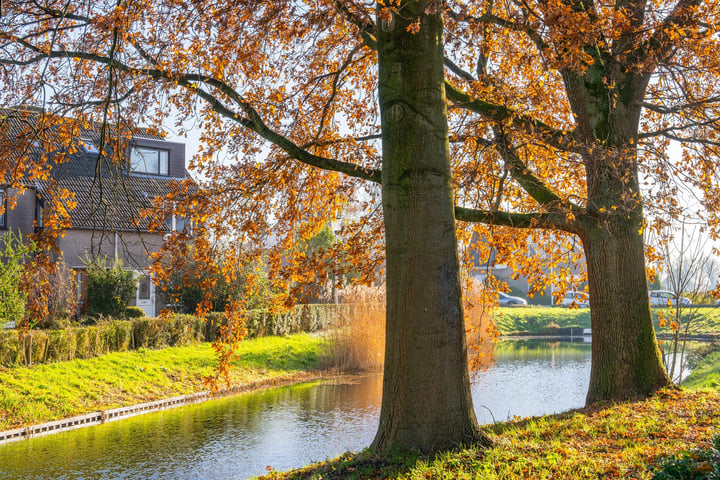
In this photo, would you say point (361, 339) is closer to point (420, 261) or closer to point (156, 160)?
point (156, 160)

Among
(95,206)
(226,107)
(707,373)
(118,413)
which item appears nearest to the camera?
(226,107)

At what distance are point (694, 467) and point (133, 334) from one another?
1723cm

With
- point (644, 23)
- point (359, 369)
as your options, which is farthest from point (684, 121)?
point (359, 369)

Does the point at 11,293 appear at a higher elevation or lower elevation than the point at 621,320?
higher

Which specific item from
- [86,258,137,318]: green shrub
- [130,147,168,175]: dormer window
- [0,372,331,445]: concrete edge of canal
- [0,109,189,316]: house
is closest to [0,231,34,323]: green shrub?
[0,109,189,316]: house

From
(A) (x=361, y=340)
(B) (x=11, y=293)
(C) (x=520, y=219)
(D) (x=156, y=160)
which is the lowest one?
(A) (x=361, y=340)

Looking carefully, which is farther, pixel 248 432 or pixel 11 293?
pixel 11 293

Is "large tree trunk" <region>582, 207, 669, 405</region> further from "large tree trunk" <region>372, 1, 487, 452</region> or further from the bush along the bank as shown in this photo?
the bush along the bank

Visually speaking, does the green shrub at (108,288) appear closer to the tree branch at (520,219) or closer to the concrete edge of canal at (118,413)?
the concrete edge of canal at (118,413)

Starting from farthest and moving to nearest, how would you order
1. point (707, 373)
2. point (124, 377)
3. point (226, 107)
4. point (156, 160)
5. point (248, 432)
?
1. point (156, 160)
2. point (707, 373)
3. point (124, 377)
4. point (248, 432)
5. point (226, 107)

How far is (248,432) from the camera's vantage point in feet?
45.0

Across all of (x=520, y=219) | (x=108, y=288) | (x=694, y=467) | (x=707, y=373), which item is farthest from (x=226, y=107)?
(x=108, y=288)

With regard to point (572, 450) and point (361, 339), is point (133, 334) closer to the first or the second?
point (361, 339)

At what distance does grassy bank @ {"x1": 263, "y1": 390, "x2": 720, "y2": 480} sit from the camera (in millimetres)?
5402
